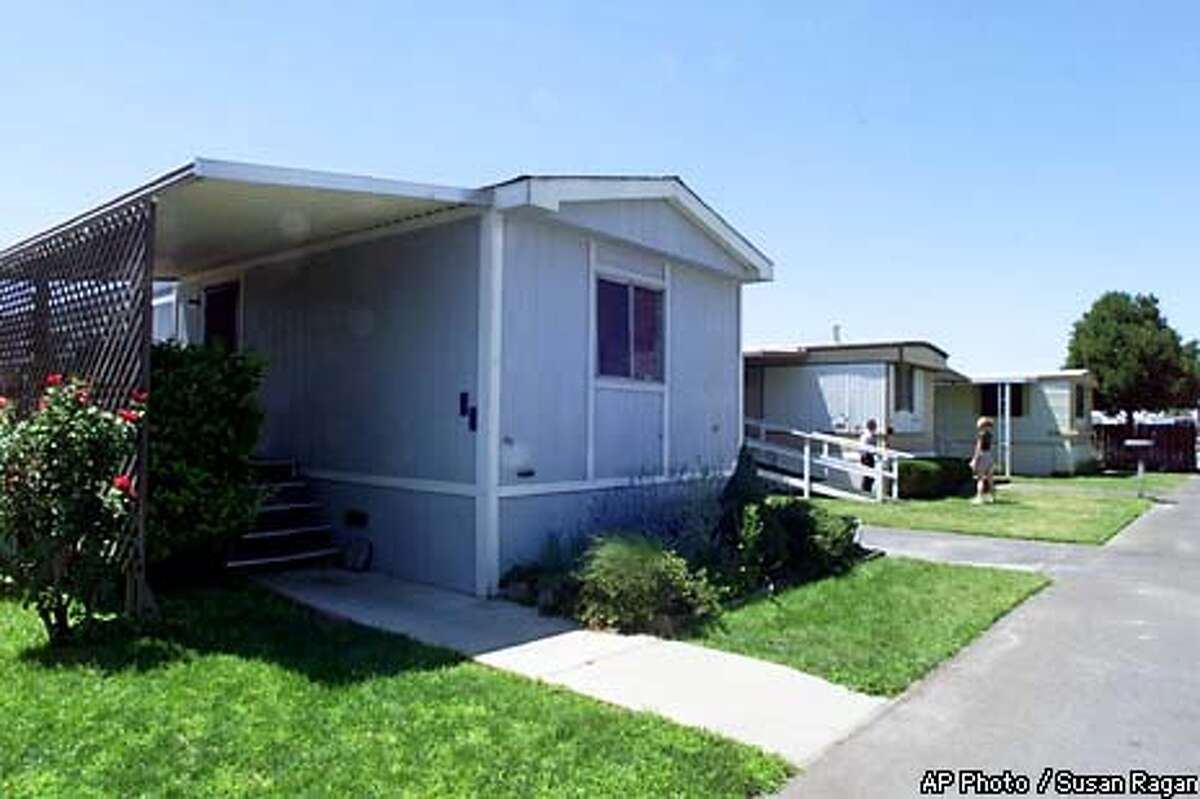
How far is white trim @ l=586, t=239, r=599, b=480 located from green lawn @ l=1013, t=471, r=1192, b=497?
53.6 feet

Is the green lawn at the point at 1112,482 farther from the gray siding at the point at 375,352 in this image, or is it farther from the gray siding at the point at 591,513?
the gray siding at the point at 375,352

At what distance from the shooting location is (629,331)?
30.3ft

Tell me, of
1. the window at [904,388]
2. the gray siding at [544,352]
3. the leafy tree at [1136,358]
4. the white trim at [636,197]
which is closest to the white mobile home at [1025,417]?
the window at [904,388]

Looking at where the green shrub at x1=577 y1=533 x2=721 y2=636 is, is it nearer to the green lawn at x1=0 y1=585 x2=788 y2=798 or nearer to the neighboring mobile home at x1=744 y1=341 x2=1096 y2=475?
the green lawn at x1=0 y1=585 x2=788 y2=798

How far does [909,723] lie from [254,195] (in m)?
5.89

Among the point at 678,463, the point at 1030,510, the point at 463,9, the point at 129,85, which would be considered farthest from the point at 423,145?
the point at 1030,510

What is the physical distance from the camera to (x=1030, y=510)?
15500 mm

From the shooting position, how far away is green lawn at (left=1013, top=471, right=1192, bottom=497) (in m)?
21.0

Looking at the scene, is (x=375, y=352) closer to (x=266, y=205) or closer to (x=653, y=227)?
(x=266, y=205)

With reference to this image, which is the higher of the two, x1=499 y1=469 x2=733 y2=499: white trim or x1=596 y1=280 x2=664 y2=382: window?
x1=596 y1=280 x2=664 y2=382: window

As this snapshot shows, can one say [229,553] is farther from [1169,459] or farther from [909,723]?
[1169,459]

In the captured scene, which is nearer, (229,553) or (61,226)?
(61,226)

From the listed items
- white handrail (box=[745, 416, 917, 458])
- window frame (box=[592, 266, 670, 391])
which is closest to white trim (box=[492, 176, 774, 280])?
window frame (box=[592, 266, 670, 391])

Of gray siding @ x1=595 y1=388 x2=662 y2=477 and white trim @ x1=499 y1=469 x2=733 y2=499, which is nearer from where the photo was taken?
white trim @ x1=499 y1=469 x2=733 y2=499
